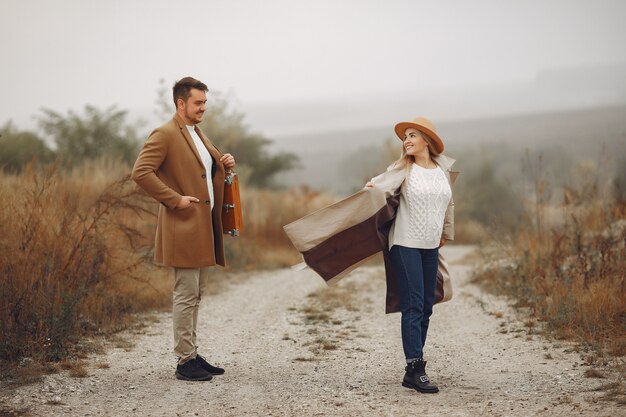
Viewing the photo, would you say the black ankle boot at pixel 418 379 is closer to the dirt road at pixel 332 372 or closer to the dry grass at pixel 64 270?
the dirt road at pixel 332 372

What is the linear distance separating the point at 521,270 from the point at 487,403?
5.16 m

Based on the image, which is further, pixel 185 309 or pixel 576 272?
pixel 576 272

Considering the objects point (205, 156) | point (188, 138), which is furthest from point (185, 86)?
point (205, 156)

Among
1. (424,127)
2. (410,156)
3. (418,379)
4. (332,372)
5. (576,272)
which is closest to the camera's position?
(418,379)

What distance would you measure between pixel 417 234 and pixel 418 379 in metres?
1.04

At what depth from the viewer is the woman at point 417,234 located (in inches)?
233

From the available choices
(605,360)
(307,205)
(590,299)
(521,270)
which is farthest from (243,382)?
(307,205)

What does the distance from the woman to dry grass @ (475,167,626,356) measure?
71.1 inches

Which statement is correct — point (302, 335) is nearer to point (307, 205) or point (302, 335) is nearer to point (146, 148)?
point (146, 148)

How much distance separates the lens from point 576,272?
9.24 meters

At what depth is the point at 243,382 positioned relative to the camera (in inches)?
246

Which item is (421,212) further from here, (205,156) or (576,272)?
(576,272)

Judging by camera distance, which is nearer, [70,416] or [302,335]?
[70,416]

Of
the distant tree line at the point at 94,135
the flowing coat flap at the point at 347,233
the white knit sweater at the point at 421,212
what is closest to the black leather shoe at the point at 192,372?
the flowing coat flap at the point at 347,233
